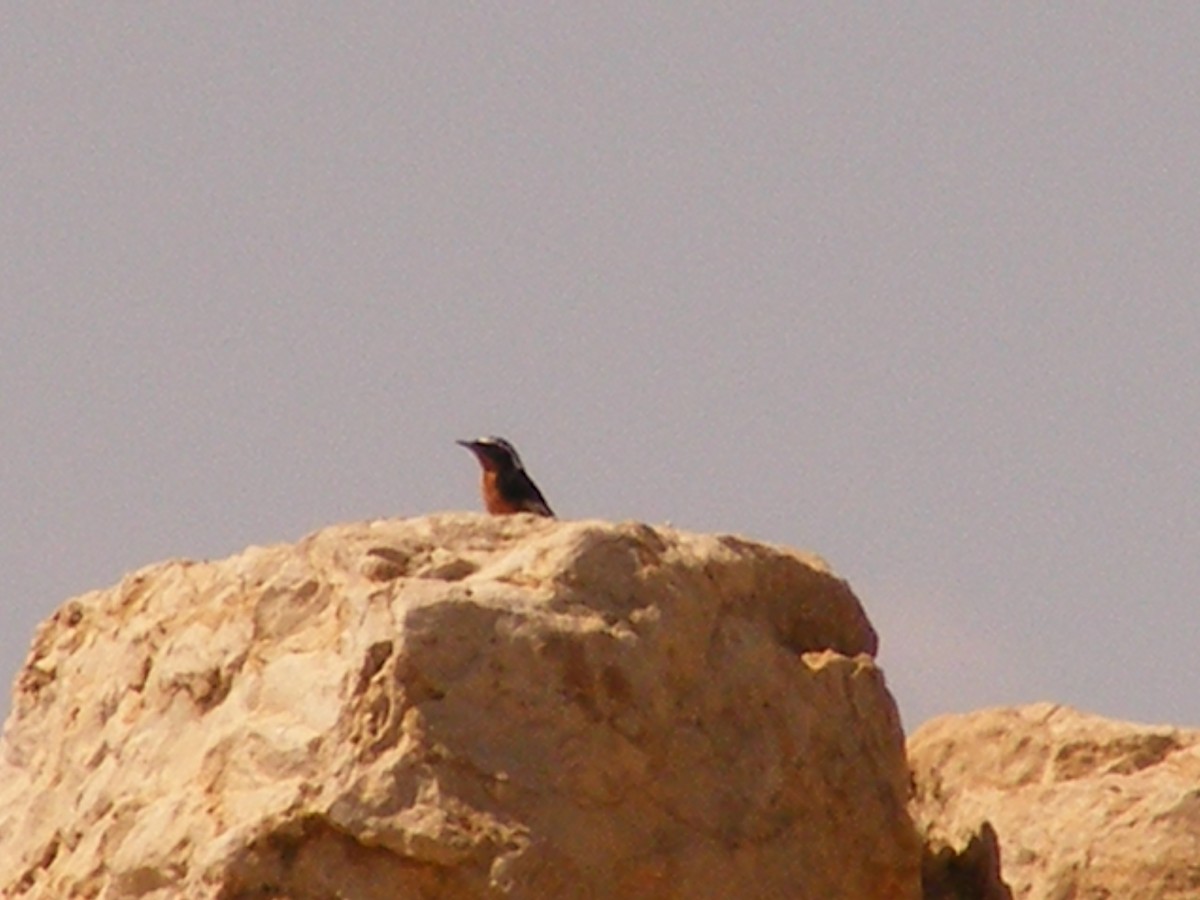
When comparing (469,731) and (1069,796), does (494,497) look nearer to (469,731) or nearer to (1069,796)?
(1069,796)

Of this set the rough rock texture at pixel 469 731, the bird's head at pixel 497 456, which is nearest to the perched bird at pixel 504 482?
the bird's head at pixel 497 456

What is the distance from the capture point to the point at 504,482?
14.1 m

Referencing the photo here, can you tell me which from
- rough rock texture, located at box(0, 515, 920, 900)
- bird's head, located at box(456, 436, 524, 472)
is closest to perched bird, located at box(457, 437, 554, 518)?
bird's head, located at box(456, 436, 524, 472)

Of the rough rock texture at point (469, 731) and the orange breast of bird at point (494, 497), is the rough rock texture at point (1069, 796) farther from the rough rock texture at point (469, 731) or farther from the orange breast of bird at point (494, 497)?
the orange breast of bird at point (494, 497)

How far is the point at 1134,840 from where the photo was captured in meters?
11.4

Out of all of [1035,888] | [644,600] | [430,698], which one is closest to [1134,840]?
[1035,888]

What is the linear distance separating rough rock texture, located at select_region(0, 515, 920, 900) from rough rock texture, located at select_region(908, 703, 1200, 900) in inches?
72.5

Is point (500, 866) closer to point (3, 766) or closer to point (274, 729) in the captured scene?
point (274, 729)

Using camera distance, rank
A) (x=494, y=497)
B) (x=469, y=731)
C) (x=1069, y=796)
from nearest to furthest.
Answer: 1. (x=469, y=731)
2. (x=1069, y=796)
3. (x=494, y=497)

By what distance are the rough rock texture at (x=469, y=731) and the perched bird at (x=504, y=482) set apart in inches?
178

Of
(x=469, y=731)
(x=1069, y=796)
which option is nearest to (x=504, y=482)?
(x=1069, y=796)

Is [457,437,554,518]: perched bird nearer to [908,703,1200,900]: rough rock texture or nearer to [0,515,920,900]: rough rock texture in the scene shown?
[908,703,1200,900]: rough rock texture

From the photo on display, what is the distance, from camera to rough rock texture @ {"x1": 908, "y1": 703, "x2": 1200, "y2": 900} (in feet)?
37.1

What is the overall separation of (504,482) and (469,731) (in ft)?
20.1
